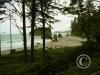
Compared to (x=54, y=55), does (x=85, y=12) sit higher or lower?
higher

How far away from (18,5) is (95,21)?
1347 cm

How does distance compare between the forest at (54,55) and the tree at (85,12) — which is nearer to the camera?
the forest at (54,55)

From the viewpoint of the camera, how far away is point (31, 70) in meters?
15.2

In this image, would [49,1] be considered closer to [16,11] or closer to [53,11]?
[53,11]

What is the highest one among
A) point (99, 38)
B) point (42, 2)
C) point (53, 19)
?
point (42, 2)

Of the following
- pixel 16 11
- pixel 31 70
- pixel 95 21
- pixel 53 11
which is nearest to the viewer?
pixel 31 70

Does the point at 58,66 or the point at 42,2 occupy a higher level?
the point at 42,2

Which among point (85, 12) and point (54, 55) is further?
point (85, 12)

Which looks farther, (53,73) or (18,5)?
A: (18,5)

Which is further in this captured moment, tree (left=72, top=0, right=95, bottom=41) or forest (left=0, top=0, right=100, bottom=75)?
tree (left=72, top=0, right=95, bottom=41)

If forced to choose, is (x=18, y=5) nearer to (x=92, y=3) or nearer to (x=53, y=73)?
(x=53, y=73)

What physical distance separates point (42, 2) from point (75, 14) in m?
11.7

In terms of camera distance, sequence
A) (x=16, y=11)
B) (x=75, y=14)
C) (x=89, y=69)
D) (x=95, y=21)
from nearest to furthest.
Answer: (x=89, y=69)
(x=16, y=11)
(x=95, y=21)
(x=75, y=14)

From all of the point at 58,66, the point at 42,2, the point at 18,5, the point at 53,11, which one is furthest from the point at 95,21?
the point at 58,66
